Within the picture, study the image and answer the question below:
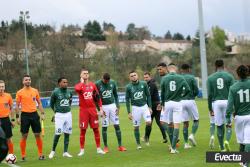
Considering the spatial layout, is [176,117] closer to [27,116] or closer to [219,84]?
[219,84]

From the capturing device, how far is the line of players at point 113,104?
13.8m

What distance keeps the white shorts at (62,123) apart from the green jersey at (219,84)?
4155 millimetres

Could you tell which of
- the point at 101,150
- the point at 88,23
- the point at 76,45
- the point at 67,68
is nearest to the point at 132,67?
the point at 76,45

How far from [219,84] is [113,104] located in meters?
3.86

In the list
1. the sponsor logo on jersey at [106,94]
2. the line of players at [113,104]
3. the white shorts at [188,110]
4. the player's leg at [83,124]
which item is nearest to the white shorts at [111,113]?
the line of players at [113,104]

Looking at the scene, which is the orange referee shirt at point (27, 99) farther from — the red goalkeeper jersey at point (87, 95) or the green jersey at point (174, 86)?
the green jersey at point (174, 86)

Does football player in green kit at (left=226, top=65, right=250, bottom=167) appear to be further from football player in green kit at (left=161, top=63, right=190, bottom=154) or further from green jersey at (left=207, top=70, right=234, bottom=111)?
football player in green kit at (left=161, top=63, right=190, bottom=154)

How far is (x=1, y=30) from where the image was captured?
3236 inches

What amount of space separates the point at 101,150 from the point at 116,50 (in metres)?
66.5

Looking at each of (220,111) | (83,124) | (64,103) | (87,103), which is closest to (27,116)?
(64,103)

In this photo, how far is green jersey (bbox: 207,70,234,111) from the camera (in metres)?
13.7

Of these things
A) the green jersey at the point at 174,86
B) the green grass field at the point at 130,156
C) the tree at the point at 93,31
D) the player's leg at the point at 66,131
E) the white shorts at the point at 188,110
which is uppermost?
the tree at the point at 93,31

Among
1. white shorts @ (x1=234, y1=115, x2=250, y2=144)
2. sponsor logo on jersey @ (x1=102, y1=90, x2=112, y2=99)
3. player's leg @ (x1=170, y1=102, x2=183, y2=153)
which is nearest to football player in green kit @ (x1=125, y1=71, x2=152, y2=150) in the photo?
sponsor logo on jersey @ (x1=102, y1=90, x2=112, y2=99)

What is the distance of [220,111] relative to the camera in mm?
13773
